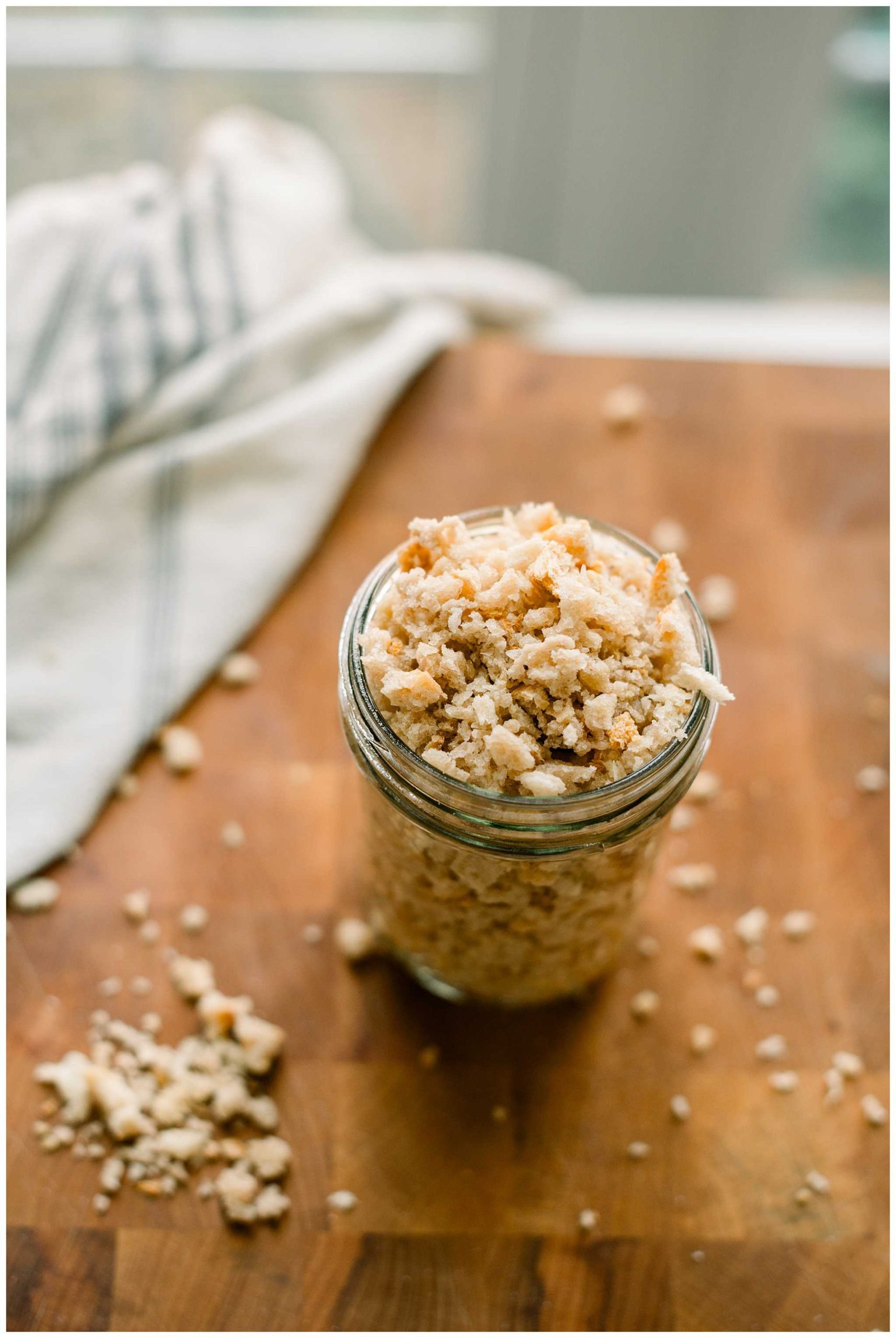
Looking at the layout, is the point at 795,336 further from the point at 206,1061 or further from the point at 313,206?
the point at 206,1061

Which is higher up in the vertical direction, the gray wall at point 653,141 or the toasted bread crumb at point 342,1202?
the gray wall at point 653,141

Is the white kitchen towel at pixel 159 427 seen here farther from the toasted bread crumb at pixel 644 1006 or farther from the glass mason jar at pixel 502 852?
the toasted bread crumb at pixel 644 1006

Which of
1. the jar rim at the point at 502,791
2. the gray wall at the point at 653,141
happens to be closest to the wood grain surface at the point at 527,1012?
the jar rim at the point at 502,791

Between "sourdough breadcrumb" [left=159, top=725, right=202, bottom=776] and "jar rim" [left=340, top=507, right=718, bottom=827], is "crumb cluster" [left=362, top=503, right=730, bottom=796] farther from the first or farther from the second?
"sourdough breadcrumb" [left=159, top=725, right=202, bottom=776]

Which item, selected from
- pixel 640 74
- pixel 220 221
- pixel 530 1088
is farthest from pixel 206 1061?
pixel 640 74

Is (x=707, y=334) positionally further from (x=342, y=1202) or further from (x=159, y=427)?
(x=342, y=1202)

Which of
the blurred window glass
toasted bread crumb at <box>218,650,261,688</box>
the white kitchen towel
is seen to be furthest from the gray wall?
toasted bread crumb at <box>218,650,261,688</box>

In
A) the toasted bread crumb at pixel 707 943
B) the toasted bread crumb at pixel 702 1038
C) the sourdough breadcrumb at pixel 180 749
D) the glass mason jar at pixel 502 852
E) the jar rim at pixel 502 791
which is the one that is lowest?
the toasted bread crumb at pixel 702 1038
